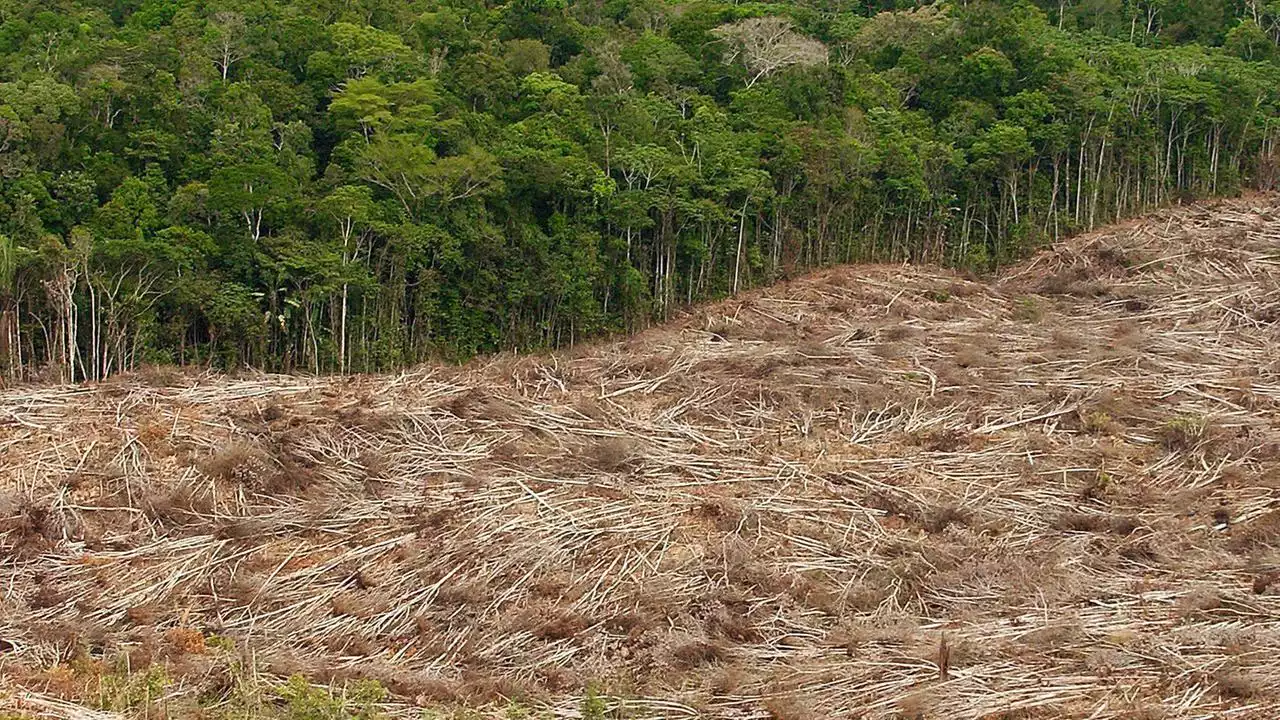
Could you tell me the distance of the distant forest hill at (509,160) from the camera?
49.2 ft

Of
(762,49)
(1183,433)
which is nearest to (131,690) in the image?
(1183,433)

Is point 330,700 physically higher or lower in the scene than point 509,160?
lower

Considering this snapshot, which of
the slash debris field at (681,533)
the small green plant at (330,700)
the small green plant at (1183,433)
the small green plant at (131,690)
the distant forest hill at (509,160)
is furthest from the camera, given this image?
the distant forest hill at (509,160)

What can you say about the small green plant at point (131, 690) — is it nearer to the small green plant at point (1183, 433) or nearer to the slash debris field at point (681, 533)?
the slash debris field at point (681, 533)

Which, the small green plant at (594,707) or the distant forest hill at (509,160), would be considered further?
the distant forest hill at (509,160)

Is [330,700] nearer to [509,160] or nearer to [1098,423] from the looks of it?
[1098,423]

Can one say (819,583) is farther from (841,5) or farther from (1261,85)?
(841,5)

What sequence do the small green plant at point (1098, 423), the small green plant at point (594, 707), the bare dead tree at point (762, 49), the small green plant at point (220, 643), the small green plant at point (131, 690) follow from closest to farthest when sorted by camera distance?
the small green plant at point (131, 690) < the small green plant at point (594, 707) < the small green plant at point (220, 643) < the small green plant at point (1098, 423) < the bare dead tree at point (762, 49)

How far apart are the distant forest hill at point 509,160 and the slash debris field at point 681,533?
2492mm

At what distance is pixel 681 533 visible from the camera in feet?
29.6

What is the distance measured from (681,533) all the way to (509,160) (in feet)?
27.6

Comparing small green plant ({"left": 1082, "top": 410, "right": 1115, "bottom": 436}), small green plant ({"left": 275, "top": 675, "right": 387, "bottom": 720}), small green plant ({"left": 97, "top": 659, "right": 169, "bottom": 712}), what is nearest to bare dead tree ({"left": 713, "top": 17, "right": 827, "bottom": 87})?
small green plant ({"left": 1082, "top": 410, "right": 1115, "bottom": 436})

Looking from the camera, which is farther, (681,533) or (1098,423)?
(1098,423)

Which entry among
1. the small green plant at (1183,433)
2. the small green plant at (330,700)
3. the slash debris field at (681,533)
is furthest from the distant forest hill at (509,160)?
the small green plant at (330,700)
